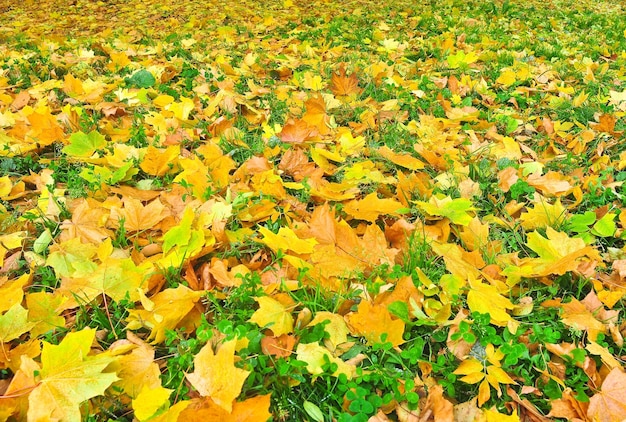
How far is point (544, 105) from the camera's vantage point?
292cm

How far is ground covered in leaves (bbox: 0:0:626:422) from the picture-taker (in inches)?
47.9

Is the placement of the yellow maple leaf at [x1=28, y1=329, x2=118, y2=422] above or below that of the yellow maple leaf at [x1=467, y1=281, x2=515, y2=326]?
above

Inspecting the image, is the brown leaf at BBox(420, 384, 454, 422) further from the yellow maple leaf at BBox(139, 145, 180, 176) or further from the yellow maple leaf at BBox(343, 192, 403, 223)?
the yellow maple leaf at BBox(139, 145, 180, 176)

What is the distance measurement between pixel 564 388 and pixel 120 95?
104 inches

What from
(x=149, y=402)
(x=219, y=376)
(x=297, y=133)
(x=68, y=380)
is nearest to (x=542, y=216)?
(x=297, y=133)

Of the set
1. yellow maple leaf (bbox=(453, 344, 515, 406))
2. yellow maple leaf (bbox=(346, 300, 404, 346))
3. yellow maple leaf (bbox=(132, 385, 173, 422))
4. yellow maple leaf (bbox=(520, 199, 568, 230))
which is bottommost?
yellow maple leaf (bbox=(453, 344, 515, 406))

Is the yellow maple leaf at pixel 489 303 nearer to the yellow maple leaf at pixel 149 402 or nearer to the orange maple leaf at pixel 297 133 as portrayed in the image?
the yellow maple leaf at pixel 149 402

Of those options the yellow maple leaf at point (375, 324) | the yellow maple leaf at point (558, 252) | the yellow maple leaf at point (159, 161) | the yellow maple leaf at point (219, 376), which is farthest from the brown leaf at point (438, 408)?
the yellow maple leaf at point (159, 161)

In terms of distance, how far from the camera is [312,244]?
1.59 meters

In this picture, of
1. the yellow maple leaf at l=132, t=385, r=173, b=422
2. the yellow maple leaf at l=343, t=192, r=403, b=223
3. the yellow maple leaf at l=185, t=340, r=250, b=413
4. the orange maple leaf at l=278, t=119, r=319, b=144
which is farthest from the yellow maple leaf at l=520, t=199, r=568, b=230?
the yellow maple leaf at l=132, t=385, r=173, b=422

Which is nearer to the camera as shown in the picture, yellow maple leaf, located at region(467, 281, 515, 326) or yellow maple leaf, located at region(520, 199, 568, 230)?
yellow maple leaf, located at region(467, 281, 515, 326)

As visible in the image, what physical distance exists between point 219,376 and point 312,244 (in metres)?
0.56

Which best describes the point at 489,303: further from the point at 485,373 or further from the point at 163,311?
the point at 163,311

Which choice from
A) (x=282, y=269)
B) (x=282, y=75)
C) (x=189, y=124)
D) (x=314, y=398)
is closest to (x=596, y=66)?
(x=282, y=75)
